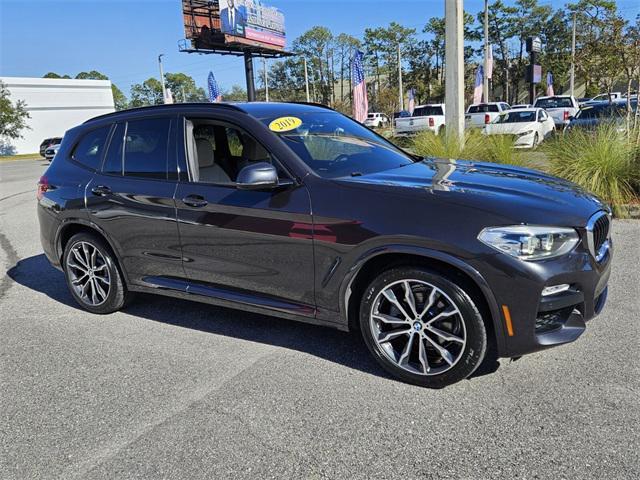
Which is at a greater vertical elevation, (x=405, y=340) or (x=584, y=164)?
(x=584, y=164)

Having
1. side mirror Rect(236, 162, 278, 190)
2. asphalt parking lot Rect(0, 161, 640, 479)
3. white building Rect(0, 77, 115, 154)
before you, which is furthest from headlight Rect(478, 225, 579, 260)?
white building Rect(0, 77, 115, 154)

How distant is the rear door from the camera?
4.15 metres

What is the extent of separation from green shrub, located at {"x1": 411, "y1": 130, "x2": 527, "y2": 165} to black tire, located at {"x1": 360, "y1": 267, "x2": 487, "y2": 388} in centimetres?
594

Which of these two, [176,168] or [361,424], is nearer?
[361,424]

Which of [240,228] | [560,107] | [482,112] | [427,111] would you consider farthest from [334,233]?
[560,107]

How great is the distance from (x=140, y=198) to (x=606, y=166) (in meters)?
6.74

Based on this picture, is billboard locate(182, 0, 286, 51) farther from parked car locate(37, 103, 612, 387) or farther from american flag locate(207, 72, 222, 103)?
parked car locate(37, 103, 612, 387)

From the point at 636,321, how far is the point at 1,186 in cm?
2029

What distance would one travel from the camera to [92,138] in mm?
4879

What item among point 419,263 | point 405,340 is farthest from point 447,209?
point 405,340

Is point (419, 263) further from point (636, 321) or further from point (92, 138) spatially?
point (92, 138)

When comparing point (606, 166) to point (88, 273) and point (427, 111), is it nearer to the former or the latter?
point (88, 273)

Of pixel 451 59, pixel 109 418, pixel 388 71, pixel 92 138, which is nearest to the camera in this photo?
pixel 109 418

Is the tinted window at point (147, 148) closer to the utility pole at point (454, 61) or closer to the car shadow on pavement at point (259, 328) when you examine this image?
the car shadow on pavement at point (259, 328)
